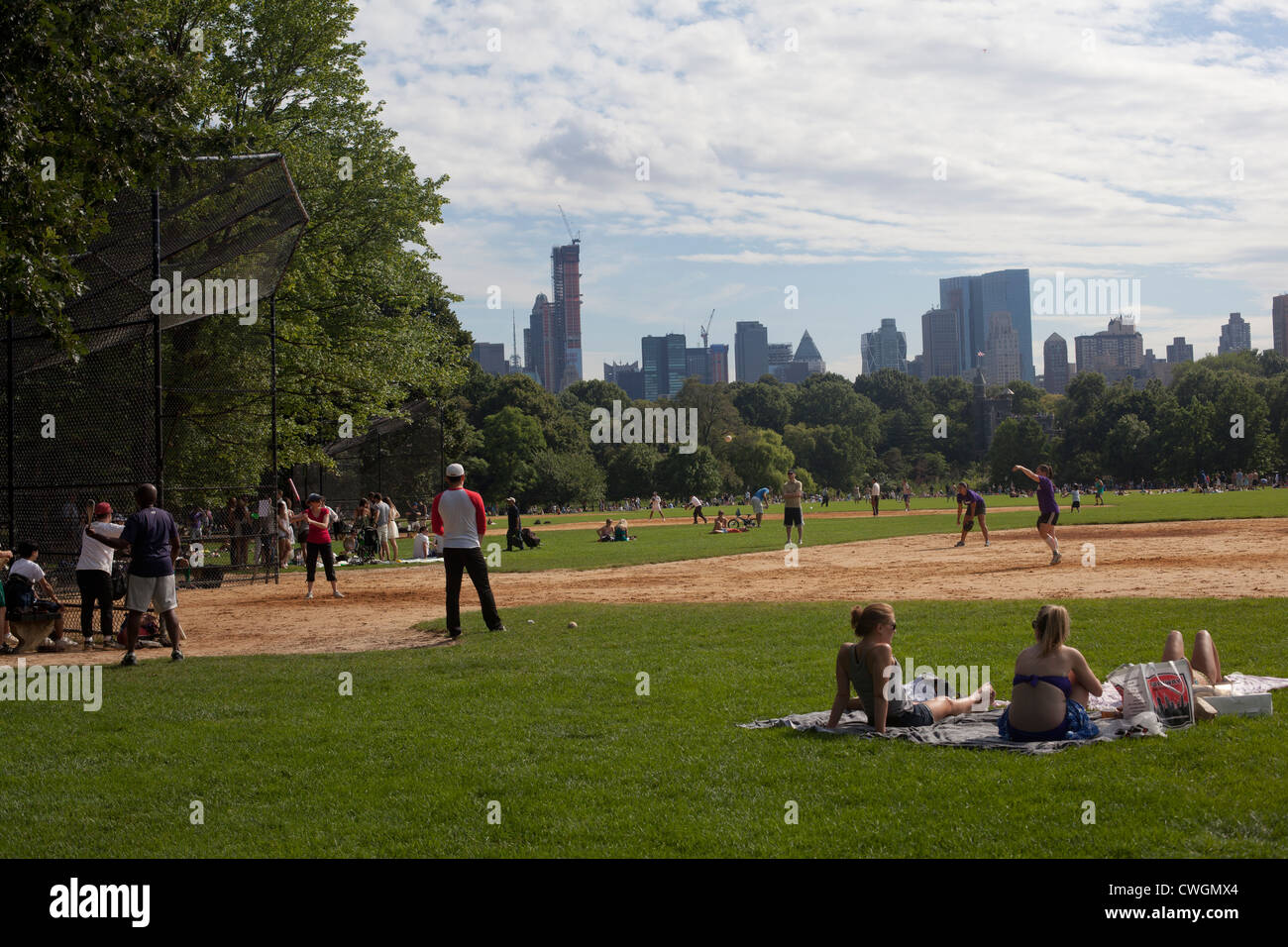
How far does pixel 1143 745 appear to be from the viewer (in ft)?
22.6

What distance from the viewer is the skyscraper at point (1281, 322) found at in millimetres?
181750

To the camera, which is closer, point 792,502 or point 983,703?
point 983,703

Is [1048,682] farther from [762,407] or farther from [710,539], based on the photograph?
[762,407]

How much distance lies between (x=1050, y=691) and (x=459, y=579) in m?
8.23

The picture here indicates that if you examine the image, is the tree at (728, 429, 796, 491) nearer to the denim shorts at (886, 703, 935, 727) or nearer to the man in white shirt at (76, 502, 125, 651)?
the man in white shirt at (76, 502, 125, 651)

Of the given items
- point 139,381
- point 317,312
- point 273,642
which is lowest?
point 273,642

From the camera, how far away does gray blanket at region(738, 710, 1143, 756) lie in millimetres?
7051

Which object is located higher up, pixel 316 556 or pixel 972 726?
pixel 316 556

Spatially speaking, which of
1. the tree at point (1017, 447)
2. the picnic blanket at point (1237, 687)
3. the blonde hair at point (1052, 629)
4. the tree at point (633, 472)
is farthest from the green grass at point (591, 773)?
the tree at point (1017, 447)

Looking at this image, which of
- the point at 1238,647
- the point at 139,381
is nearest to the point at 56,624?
the point at 139,381

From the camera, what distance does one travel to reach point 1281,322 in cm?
18725

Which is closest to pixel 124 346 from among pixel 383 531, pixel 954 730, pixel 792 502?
pixel 383 531
